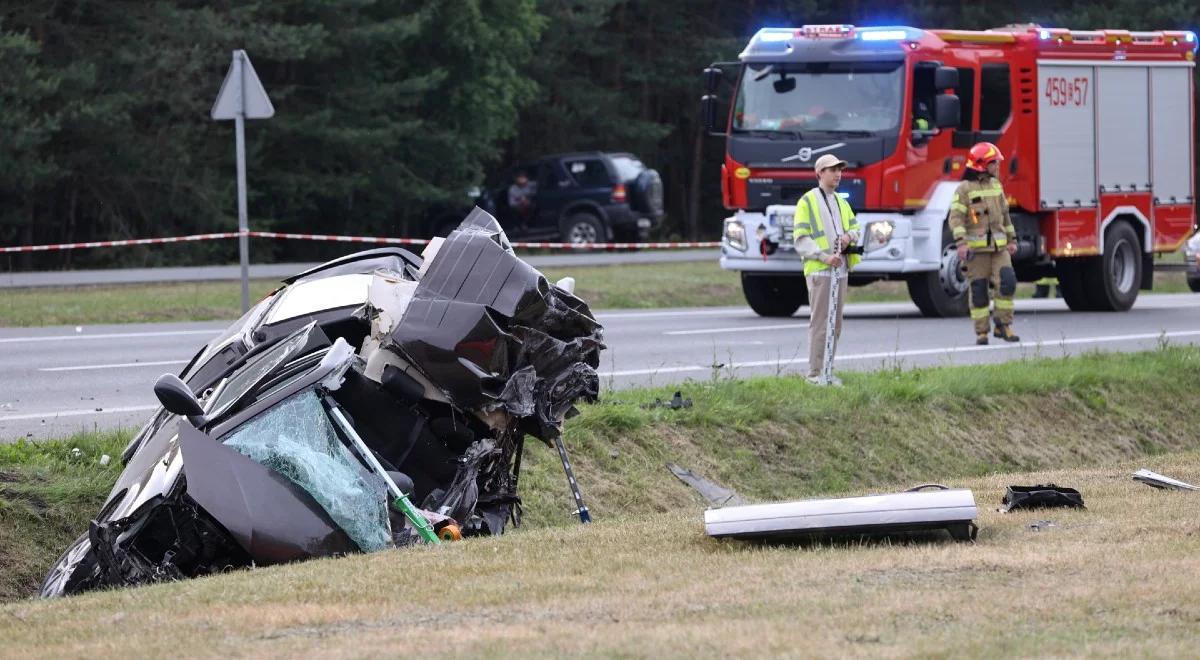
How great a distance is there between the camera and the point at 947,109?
18641 millimetres

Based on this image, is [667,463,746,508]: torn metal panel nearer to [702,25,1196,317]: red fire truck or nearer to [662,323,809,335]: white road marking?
[662,323,809,335]: white road marking

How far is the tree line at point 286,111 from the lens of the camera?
104 ft

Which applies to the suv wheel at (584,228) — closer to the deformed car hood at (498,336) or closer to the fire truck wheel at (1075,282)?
the fire truck wheel at (1075,282)

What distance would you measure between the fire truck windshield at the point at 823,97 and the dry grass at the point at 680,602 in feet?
39.9

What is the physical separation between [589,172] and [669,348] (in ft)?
65.0

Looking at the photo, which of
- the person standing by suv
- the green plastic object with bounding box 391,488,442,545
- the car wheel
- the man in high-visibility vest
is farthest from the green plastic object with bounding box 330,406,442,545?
the person standing by suv

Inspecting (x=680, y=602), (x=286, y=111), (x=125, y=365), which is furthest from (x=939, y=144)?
(x=286, y=111)

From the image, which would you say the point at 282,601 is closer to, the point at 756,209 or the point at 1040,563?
the point at 1040,563

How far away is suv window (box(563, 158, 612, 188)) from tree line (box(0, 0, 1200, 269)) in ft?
9.78

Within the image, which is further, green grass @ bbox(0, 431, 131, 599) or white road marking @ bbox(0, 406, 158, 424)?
white road marking @ bbox(0, 406, 158, 424)

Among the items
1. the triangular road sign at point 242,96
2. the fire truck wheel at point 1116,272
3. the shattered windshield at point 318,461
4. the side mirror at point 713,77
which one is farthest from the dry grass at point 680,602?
the fire truck wheel at point 1116,272

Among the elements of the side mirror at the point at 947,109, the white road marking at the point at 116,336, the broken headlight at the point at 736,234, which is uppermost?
the side mirror at the point at 947,109

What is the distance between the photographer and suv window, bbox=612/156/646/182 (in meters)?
35.1

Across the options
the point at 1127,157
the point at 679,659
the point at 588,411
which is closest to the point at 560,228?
the point at 1127,157
